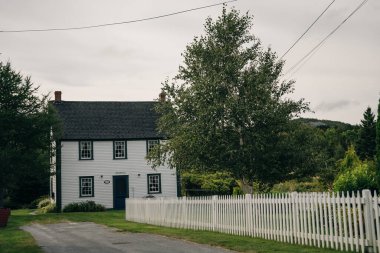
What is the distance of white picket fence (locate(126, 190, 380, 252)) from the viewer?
10.2 meters

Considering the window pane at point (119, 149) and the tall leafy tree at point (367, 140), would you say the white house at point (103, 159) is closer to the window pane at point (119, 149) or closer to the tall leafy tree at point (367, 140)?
the window pane at point (119, 149)

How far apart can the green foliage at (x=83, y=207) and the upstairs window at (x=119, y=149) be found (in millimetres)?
4477

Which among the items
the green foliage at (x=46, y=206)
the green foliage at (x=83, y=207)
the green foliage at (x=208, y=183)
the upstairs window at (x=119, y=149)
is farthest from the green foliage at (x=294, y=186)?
the green foliage at (x=46, y=206)

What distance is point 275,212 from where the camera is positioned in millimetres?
13516

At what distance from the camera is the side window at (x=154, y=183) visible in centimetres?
3975

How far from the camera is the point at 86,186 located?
1503 inches

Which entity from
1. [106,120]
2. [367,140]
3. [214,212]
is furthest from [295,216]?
[367,140]

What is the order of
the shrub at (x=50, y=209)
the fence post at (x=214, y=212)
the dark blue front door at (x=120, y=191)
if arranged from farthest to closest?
1. the dark blue front door at (x=120, y=191)
2. the shrub at (x=50, y=209)
3. the fence post at (x=214, y=212)

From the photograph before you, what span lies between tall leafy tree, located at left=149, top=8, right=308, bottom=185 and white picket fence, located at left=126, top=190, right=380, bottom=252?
3.50 metres

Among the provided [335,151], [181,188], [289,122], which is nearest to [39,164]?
[181,188]

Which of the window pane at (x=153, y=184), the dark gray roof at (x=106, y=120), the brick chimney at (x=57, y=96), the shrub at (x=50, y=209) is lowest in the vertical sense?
the shrub at (x=50, y=209)

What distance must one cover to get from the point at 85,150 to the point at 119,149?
2.90 m

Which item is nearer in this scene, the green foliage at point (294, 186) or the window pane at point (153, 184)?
the window pane at point (153, 184)

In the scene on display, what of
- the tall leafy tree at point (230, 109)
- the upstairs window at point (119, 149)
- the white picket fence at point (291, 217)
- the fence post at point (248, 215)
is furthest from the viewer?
the upstairs window at point (119, 149)
